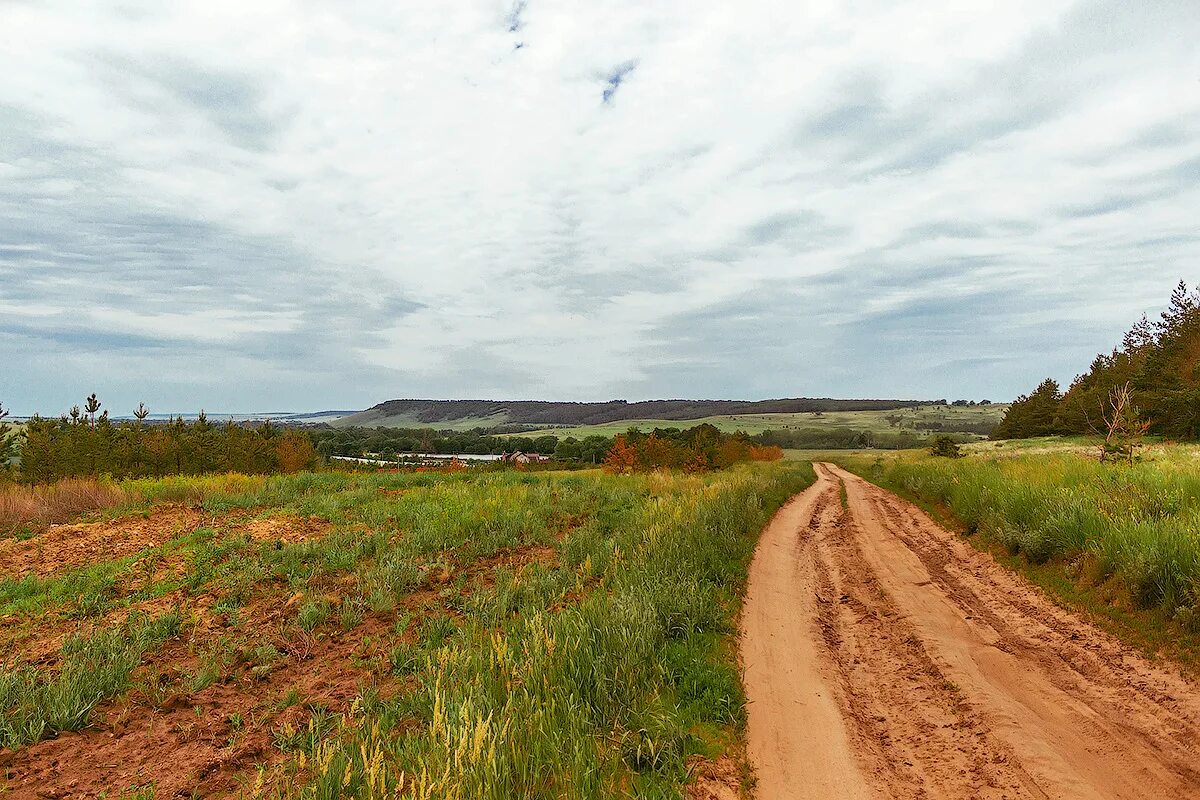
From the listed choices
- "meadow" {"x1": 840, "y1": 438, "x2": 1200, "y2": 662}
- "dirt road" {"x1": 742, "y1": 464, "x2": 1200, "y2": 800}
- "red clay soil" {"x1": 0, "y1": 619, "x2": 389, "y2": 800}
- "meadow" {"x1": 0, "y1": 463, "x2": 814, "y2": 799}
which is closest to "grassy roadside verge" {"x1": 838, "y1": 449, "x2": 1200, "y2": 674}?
"meadow" {"x1": 840, "y1": 438, "x2": 1200, "y2": 662}

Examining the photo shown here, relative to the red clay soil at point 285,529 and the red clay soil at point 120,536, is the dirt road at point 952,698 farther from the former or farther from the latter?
the red clay soil at point 120,536

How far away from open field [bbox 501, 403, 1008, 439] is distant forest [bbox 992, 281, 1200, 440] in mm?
58422

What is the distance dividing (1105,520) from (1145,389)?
50.7 metres

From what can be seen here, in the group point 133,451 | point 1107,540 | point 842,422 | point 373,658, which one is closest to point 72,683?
point 373,658

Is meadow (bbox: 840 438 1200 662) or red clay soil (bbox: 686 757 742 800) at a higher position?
meadow (bbox: 840 438 1200 662)

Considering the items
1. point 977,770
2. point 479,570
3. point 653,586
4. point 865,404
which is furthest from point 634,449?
point 865,404

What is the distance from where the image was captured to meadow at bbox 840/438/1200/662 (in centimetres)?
658

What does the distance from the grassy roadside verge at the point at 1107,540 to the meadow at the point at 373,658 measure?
494cm

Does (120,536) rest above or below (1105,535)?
below

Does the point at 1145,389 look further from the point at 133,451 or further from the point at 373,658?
the point at 133,451

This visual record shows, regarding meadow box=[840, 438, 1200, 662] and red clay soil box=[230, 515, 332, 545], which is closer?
meadow box=[840, 438, 1200, 662]

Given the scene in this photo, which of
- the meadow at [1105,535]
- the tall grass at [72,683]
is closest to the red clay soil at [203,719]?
the tall grass at [72,683]

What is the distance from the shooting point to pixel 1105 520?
8562 mm

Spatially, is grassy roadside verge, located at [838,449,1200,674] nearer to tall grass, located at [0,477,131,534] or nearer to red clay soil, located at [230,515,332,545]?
red clay soil, located at [230,515,332,545]
